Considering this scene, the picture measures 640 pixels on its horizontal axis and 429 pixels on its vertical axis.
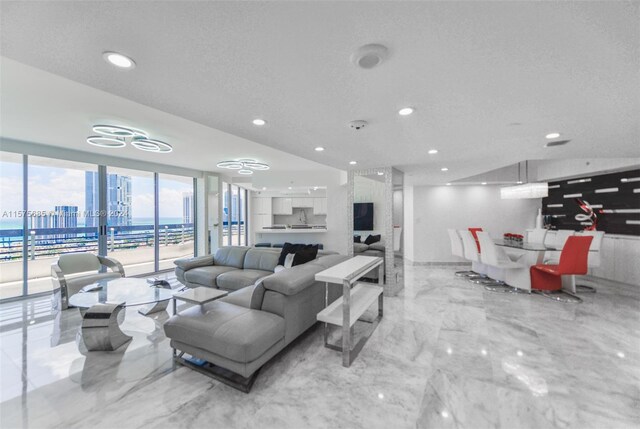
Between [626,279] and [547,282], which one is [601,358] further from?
[626,279]

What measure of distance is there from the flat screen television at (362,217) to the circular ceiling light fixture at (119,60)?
150 inches

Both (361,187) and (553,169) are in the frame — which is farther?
(553,169)

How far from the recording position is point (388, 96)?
189 centimetres

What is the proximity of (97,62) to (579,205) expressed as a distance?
8.35 metres

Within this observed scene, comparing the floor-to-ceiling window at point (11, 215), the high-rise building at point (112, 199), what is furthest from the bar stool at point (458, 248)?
the floor-to-ceiling window at point (11, 215)

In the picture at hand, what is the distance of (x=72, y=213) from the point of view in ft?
16.7

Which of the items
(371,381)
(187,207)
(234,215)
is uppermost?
(187,207)

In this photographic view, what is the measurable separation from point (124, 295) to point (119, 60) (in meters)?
2.69

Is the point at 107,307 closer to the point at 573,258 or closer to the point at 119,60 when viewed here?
the point at 119,60

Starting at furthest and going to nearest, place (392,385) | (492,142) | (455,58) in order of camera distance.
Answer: (492,142), (392,385), (455,58)

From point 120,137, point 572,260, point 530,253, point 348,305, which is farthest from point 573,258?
point 120,137

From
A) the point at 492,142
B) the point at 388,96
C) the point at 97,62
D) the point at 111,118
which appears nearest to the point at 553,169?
the point at 492,142

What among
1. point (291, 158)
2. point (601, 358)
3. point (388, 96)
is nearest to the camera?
point (388, 96)

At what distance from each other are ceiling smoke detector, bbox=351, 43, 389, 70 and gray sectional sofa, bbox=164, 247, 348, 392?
184cm
